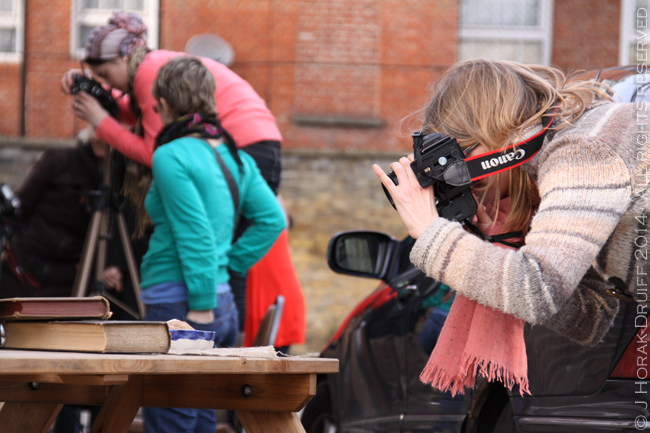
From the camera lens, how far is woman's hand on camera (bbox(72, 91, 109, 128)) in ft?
13.1

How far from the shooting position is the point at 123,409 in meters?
1.87

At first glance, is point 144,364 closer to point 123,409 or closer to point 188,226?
point 123,409

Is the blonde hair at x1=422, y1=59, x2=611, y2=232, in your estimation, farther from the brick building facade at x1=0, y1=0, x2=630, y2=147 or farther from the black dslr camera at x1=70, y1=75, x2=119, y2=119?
the brick building facade at x1=0, y1=0, x2=630, y2=147

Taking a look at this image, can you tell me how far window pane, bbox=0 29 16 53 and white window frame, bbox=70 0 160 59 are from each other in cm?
94

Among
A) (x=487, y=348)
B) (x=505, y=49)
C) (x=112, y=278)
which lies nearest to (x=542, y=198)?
(x=487, y=348)

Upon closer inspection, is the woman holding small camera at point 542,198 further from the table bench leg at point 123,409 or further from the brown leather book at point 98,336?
the table bench leg at point 123,409

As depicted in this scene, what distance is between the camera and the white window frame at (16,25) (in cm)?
1077

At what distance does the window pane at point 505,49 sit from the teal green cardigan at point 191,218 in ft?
28.9

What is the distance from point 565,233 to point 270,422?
2.43 ft

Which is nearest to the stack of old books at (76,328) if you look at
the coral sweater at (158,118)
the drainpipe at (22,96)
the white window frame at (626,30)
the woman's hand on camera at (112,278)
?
the coral sweater at (158,118)

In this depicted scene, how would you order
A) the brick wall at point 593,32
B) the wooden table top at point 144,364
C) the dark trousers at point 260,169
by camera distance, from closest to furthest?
the wooden table top at point 144,364, the dark trousers at point 260,169, the brick wall at point 593,32

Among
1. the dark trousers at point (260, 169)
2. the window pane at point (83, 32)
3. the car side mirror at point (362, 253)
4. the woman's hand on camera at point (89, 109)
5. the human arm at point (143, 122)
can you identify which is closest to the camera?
the car side mirror at point (362, 253)

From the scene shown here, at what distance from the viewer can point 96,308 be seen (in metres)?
1.54

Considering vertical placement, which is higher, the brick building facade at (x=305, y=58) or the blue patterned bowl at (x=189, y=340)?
the brick building facade at (x=305, y=58)
